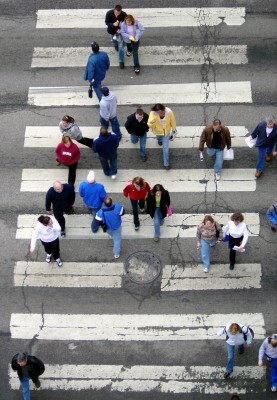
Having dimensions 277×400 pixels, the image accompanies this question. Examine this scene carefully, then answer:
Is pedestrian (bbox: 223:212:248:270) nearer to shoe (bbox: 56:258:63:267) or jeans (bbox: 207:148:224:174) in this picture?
jeans (bbox: 207:148:224:174)

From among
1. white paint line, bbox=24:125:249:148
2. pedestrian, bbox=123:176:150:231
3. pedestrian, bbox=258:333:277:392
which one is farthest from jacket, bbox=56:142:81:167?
pedestrian, bbox=258:333:277:392

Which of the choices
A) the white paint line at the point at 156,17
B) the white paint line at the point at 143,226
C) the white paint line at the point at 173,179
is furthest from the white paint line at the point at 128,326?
the white paint line at the point at 156,17

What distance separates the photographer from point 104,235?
16.0m

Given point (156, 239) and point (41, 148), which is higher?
point (41, 148)

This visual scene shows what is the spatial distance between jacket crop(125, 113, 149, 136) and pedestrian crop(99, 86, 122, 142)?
1.81 feet

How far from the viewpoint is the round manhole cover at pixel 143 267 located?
15.3 metres

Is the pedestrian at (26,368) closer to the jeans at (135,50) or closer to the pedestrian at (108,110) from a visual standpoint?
the pedestrian at (108,110)

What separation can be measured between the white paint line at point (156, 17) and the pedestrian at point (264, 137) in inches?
185

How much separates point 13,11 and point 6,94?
9.93ft

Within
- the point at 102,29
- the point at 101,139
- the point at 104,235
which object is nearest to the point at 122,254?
the point at 104,235

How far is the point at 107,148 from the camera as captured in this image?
1578 cm

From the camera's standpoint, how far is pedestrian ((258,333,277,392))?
1281 cm

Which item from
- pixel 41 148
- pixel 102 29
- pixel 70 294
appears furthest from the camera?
pixel 102 29

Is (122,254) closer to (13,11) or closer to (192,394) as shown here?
(192,394)
